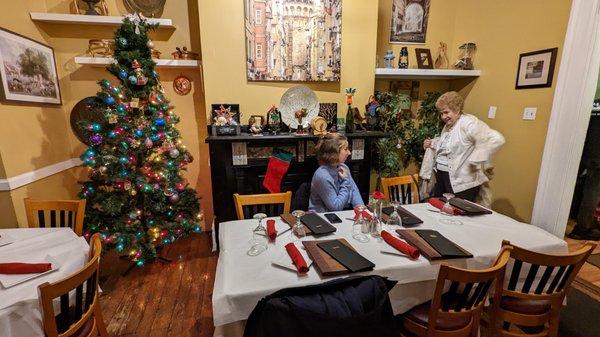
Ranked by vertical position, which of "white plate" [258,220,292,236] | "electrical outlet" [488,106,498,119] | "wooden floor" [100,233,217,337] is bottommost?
"wooden floor" [100,233,217,337]

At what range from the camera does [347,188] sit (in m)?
2.21

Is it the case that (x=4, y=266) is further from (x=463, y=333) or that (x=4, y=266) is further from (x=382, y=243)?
(x=463, y=333)

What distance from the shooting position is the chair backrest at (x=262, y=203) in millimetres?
1970

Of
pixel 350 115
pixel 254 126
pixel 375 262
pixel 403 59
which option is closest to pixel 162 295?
pixel 254 126

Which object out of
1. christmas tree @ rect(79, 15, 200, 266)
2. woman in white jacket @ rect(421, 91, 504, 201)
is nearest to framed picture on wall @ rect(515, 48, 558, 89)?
woman in white jacket @ rect(421, 91, 504, 201)

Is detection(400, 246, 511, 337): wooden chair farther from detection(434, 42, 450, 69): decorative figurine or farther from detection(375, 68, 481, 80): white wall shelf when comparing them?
detection(434, 42, 450, 69): decorative figurine

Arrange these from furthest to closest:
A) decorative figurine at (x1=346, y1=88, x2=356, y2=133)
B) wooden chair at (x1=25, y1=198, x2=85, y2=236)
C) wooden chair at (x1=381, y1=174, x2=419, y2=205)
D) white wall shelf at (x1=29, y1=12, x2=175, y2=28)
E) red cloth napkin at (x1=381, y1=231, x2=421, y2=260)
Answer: decorative figurine at (x1=346, y1=88, x2=356, y2=133), white wall shelf at (x1=29, y1=12, x2=175, y2=28), wooden chair at (x1=381, y1=174, x2=419, y2=205), wooden chair at (x1=25, y1=198, x2=85, y2=236), red cloth napkin at (x1=381, y1=231, x2=421, y2=260)

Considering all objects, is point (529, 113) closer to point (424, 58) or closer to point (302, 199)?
point (424, 58)

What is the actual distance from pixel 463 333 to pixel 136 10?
3.81 metres

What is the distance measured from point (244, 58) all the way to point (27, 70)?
1.87 metres

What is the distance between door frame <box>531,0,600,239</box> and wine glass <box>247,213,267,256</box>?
8.86 feet

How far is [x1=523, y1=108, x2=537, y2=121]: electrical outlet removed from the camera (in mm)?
2787

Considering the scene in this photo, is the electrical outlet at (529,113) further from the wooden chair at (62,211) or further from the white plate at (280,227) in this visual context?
the wooden chair at (62,211)

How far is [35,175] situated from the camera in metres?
2.44
